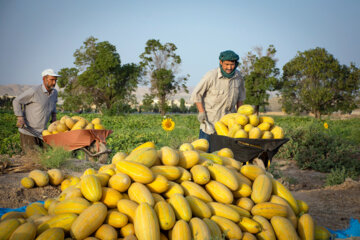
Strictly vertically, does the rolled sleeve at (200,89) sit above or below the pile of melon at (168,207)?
above

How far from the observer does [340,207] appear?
3998 mm

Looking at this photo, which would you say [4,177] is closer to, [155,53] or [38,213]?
[38,213]

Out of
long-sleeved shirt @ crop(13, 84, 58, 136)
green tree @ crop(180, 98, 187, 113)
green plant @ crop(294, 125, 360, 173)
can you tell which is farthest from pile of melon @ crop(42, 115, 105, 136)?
green tree @ crop(180, 98, 187, 113)

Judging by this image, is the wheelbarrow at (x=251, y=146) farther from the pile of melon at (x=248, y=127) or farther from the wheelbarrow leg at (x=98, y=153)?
the wheelbarrow leg at (x=98, y=153)

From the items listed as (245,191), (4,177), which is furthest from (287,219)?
(4,177)

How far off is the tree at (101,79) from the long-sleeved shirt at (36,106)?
98.8 feet

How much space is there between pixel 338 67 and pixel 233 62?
34871 millimetres

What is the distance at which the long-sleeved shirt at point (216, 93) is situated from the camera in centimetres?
536

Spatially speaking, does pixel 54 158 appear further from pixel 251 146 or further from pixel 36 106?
pixel 251 146

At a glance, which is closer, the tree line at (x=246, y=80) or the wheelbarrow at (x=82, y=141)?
the wheelbarrow at (x=82, y=141)

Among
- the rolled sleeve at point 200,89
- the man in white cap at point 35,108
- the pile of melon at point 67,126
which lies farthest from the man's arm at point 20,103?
the rolled sleeve at point 200,89

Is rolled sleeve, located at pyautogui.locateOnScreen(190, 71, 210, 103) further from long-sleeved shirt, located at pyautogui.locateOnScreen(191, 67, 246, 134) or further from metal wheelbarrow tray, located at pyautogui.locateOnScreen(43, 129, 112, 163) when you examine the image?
metal wheelbarrow tray, located at pyautogui.locateOnScreen(43, 129, 112, 163)

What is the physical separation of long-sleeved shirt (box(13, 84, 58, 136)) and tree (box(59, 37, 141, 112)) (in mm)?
30102

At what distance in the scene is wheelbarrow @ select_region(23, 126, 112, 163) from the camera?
20.9 feet
